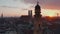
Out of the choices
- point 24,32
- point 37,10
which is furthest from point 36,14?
point 24,32

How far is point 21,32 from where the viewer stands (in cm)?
2628

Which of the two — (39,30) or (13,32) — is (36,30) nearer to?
(39,30)

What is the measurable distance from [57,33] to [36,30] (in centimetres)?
1718

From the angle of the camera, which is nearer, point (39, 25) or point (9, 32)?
point (39, 25)

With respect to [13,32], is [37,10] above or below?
above

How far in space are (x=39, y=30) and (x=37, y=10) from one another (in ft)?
3.40

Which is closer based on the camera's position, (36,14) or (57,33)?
(36,14)

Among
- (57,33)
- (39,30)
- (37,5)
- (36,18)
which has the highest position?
(37,5)

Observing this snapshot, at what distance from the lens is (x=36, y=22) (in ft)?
31.2

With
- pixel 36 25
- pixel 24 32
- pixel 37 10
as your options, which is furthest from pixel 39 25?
pixel 24 32

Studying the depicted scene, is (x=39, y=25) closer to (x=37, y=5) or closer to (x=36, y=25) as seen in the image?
(x=36, y=25)

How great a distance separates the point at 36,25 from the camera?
9.43 meters

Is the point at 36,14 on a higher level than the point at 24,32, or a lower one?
higher

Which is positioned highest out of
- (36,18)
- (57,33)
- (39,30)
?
(36,18)
